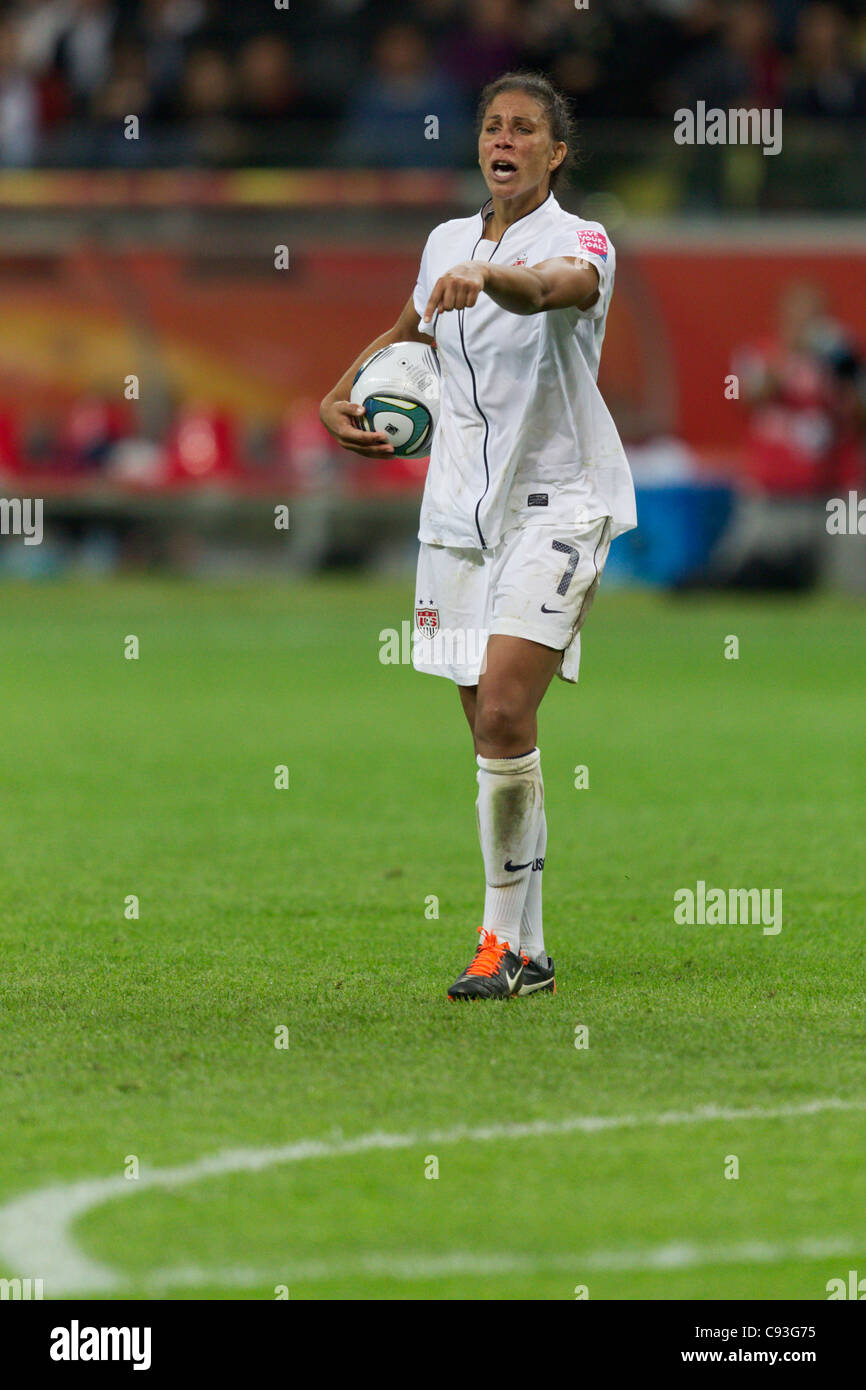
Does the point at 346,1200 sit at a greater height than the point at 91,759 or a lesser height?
lesser

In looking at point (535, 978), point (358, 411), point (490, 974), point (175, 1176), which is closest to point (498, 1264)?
point (175, 1176)

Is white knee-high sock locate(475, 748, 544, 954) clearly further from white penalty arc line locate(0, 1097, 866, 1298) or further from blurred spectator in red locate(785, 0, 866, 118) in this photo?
blurred spectator in red locate(785, 0, 866, 118)

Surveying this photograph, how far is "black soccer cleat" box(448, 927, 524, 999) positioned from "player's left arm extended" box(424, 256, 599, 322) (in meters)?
1.75

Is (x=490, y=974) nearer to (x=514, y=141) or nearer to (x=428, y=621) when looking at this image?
(x=428, y=621)

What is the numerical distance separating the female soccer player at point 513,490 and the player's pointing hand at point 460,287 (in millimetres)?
566

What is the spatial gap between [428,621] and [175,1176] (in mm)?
2252

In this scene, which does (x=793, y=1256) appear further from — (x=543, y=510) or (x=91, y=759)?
(x=91, y=759)

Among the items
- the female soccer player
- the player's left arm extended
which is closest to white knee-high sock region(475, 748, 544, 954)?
the female soccer player

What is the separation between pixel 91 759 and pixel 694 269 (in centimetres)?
1416

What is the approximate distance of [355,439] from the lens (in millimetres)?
6398

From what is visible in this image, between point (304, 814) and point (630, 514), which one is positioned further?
point (304, 814)

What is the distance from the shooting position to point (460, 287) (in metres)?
5.53
